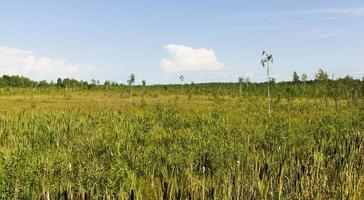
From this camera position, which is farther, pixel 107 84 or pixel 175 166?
pixel 107 84

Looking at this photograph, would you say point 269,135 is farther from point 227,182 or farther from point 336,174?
point 227,182

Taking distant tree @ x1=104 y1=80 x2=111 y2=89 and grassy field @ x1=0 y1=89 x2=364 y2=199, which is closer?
grassy field @ x1=0 y1=89 x2=364 y2=199

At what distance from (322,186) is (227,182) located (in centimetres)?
163

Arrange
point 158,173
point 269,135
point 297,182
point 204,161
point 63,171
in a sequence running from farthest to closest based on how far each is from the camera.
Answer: point 269,135
point 204,161
point 158,173
point 63,171
point 297,182

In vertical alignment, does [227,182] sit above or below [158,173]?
above

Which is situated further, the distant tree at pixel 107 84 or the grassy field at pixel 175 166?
the distant tree at pixel 107 84

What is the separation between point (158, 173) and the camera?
8.24 meters

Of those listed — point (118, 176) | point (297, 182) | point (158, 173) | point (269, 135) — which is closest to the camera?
point (297, 182)

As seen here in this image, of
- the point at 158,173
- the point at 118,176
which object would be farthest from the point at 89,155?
the point at 118,176

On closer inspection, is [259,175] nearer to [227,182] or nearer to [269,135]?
[227,182]

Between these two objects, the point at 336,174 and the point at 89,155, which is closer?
the point at 336,174

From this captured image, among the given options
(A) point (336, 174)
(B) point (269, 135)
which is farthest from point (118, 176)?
(B) point (269, 135)

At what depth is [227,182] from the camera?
194 inches

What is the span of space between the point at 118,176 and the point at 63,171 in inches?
72.4
